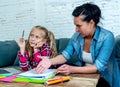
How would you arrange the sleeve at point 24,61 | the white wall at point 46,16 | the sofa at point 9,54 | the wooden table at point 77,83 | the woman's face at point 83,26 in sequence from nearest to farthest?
the wooden table at point 77,83 → the woman's face at point 83,26 → the sleeve at point 24,61 → the white wall at point 46,16 → the sofa at point 9,54

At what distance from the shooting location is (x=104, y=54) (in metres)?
1.45

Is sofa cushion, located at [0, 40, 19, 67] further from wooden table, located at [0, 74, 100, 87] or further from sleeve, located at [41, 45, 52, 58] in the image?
wooden table, located at [0, 74, 100, 87]

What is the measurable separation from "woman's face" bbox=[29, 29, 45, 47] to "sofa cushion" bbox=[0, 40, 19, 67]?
0.74 metres

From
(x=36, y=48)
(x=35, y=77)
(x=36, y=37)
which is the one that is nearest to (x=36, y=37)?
(x=36, y=37)

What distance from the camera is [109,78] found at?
159 centimetres

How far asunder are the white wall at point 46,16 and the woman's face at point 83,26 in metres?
0.85

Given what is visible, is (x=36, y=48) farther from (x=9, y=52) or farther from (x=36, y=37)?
(x=9, y=52)

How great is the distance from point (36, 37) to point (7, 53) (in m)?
0.79

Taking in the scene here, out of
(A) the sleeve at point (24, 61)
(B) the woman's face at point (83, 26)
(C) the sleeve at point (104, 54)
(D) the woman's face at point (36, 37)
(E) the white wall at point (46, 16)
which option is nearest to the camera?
(C) the sleeve at point (104, 54)

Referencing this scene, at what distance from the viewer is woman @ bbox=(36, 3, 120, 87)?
1.44 metres

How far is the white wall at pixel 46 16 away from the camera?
7.79 feet

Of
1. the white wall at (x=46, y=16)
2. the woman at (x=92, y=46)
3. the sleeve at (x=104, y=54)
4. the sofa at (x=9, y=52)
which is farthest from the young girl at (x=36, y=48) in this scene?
the white wall at (x=46, y=16)

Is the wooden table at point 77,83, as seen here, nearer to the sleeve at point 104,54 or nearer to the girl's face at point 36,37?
the sleeve at point 104,54

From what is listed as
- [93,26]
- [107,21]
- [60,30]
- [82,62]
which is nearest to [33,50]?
[82,62]
